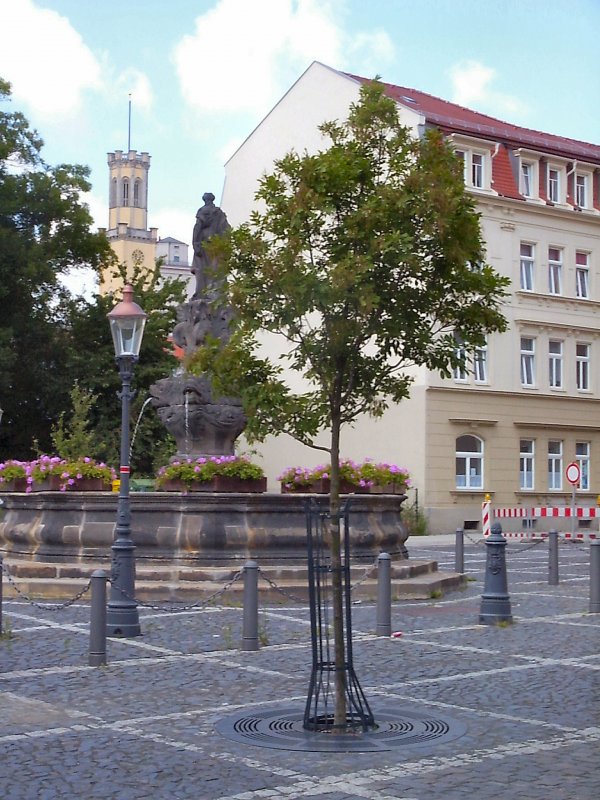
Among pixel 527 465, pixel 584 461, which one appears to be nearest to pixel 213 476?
pixel 527 465

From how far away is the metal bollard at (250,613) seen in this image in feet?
41.7

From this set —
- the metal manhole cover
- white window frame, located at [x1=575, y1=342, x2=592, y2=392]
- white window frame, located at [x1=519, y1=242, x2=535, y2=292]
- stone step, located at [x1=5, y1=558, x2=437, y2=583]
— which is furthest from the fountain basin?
white window frame, located at [x1=575, y1=342, x2=592, y2=392]

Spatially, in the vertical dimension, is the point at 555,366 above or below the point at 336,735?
above

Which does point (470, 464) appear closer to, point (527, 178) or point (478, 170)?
point (478, 170)

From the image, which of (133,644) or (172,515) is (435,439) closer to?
(172,515)

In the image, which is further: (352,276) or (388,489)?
(388,489)

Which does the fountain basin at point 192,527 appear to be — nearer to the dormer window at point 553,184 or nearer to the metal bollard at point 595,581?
the metal bollard at point 595,581

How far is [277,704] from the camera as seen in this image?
382 inches

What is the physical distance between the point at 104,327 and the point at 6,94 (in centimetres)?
873

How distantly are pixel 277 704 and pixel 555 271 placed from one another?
3912cm

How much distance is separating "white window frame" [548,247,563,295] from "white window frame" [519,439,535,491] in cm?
541

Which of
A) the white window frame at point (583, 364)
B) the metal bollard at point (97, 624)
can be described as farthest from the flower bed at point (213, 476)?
the white window frame at point (583, 364)

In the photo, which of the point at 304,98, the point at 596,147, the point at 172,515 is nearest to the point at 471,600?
the point at 172,515

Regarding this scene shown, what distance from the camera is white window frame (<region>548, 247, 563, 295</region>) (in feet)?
154
